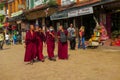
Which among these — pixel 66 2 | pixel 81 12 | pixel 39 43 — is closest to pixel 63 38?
pixel 39 43

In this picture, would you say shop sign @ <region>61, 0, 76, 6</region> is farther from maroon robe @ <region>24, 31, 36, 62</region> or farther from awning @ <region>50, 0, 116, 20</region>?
maroon robe @ <region>24, 31, 36, 62</region>

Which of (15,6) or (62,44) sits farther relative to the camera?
(15,6)

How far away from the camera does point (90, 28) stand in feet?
88.5

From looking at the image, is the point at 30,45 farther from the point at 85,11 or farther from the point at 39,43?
the point at 85,11

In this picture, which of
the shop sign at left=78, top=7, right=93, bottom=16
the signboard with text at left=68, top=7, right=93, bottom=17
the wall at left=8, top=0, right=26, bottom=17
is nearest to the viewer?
the shop sign at left=78, top=7, right=93, bottom=16

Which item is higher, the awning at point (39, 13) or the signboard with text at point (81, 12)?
the awning at point (39, 13)

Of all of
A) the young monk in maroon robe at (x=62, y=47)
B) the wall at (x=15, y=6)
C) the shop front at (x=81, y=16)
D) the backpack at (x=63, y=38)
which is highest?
the wall at (x=15, y=6)

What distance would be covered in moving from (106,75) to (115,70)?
109 cm

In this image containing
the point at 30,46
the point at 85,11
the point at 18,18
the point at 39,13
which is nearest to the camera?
the point at 30,46

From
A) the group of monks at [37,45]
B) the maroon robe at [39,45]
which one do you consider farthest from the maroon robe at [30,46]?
the maroon robe at [39,45]

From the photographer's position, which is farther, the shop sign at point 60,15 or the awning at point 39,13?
the awning at point 39,13

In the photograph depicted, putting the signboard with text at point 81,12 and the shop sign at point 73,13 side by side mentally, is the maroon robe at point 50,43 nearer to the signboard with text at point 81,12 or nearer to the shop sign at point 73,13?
the signboard with text at point 81,12

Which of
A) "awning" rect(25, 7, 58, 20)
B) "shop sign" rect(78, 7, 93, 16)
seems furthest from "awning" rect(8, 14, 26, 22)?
"shop sign" rect(78, 7, 93, 16)

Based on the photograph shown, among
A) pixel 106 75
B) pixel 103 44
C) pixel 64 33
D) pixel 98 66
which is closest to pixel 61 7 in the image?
pixel 103 44
